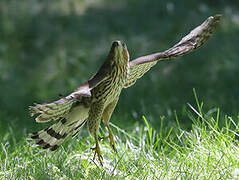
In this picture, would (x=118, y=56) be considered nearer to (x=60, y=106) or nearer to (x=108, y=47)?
(x=60, y=106)

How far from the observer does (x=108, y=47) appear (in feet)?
25.4

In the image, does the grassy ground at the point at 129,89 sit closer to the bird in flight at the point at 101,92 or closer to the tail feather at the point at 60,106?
the bird in flight at the point at 101,92

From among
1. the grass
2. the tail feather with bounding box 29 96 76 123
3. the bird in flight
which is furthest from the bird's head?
the grass

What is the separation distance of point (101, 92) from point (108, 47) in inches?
187

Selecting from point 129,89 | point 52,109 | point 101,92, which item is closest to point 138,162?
point 101,92

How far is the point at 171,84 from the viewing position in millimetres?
6754

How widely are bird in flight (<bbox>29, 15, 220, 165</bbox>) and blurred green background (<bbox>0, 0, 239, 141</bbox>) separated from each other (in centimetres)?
251

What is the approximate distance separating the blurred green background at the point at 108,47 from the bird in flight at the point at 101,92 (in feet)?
8.24

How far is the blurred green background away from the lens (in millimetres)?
6410

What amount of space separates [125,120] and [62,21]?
12.0ft

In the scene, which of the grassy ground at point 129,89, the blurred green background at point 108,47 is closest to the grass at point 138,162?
the grassy ground at point 129,89

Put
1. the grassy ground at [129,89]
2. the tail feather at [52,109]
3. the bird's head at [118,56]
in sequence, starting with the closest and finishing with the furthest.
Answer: the tail feather at [52,109] → the bird's head at [118,56] → the grassy ground at [129,89]

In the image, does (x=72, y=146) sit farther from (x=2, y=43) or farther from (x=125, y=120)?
(x=2, y=43)

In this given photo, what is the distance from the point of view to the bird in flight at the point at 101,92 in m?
2.95
